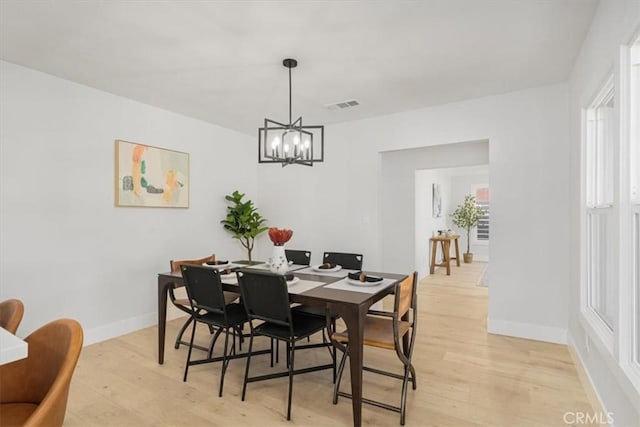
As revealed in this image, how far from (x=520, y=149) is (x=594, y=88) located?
142 cm

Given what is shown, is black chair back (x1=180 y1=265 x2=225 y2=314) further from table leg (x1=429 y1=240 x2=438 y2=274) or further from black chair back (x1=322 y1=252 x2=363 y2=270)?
table leg (x1=429 y1=240 x2=438 y2=274)

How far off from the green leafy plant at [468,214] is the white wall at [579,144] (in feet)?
19.6

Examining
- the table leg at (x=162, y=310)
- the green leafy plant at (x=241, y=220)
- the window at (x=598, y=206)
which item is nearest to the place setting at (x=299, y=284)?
the table leg at (x=162, y=310)

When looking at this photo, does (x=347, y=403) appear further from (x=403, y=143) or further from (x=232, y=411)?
(x=403, y=143)

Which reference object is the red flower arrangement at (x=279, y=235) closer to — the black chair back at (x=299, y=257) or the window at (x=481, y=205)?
the black chair back at (x=299, y=257)

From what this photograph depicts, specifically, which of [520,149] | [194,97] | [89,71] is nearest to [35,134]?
[89,71]

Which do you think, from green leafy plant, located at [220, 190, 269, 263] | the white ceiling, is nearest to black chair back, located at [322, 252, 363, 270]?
the white ceiling

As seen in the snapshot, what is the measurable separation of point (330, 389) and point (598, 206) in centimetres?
236

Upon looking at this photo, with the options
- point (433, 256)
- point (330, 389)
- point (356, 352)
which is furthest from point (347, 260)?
point (433, 256)

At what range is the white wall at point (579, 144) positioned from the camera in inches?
69.8

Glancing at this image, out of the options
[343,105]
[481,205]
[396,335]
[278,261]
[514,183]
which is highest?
[343,105]

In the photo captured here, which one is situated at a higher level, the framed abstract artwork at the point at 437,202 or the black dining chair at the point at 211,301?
the framed abstract artwork at the point at 437,202

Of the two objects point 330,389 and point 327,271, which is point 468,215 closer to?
point 327,271

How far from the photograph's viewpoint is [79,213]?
12.0 ft
